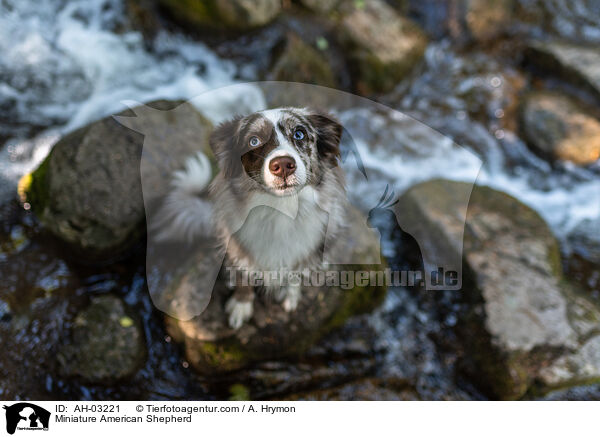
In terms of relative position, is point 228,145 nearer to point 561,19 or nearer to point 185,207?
point 185,207

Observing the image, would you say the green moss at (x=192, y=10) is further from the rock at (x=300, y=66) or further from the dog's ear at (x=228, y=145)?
the dog's ear at (x=228, y=145)

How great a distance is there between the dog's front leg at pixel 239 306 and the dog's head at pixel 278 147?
0.98 m

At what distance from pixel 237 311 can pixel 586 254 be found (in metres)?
3.00

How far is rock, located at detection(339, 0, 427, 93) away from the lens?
4.37m

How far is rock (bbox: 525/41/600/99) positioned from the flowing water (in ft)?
1.19

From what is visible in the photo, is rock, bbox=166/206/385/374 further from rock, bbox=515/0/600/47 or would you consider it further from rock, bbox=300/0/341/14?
rock, bbox=515/0/600/47

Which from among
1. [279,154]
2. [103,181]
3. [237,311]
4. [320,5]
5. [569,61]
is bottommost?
[237,311]

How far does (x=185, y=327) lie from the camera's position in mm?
2699

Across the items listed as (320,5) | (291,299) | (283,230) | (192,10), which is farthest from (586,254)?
(192,10)

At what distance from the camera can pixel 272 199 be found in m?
1.86

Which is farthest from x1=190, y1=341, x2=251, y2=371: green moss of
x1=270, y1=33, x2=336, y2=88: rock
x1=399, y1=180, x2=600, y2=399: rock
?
x1=270, y1=33, x2=336, y2=88: rock

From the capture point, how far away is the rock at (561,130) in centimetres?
432
